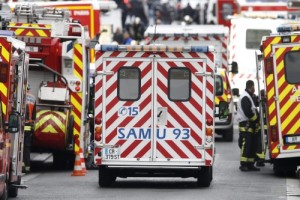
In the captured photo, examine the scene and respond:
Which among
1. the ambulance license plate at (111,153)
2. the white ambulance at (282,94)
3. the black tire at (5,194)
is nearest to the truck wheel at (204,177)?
the ambulance license plate at (111,153)

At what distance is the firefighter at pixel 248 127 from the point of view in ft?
88.0

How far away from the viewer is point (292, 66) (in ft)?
81.6

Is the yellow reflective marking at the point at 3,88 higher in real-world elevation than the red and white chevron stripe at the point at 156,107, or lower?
higher

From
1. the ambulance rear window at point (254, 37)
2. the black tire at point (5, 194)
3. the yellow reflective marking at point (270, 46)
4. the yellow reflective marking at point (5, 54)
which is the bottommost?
the ambulance rear window at point (254, 37)

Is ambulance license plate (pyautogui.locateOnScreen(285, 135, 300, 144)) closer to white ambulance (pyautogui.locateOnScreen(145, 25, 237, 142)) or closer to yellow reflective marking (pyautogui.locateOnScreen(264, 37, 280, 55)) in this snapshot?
yellow reflective marking (pyautogui.locateOnScreen(264, 37, 280, 55))

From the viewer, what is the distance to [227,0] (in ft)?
177

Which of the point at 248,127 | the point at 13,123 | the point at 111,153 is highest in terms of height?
the point at 13,123

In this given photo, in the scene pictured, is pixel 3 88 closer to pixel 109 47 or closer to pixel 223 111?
pixel 109 47

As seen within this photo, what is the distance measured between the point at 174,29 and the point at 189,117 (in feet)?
50.7

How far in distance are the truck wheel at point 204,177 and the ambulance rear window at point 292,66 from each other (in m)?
2.90

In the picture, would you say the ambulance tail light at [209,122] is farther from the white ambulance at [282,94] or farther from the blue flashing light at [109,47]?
the white ambulance at [282,94]

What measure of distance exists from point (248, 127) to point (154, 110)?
469 cm

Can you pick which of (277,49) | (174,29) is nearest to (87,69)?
(277,49)

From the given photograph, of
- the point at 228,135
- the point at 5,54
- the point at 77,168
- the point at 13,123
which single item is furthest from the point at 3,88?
the point at 228,135
